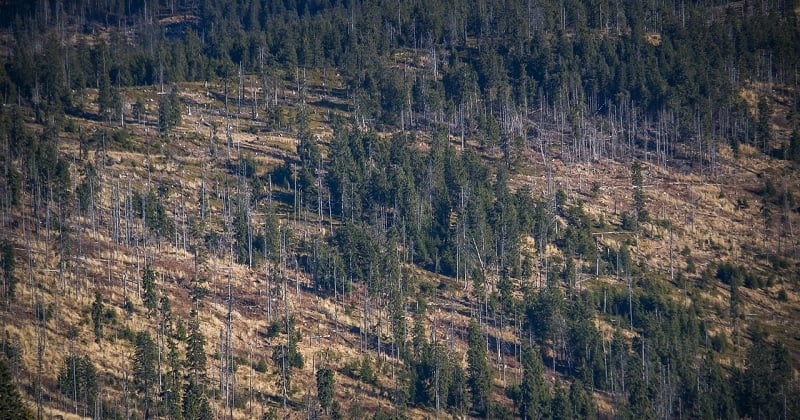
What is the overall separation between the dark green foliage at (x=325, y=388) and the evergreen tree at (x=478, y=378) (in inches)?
695

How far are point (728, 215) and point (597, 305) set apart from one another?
133 feet

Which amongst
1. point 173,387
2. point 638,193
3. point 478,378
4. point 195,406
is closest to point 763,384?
point 478,378

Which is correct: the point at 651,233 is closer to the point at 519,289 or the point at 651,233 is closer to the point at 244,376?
the point at 519,289

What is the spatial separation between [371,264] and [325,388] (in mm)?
29349

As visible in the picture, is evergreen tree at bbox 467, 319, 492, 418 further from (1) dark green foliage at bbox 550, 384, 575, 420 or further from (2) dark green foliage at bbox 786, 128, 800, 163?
(2) dark green foliage at bbox 786, 128, 800, 163

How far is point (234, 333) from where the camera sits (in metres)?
132

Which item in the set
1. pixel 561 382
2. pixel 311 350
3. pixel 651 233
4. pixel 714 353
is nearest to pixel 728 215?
pixel 651 233

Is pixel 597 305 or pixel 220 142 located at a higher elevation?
pixel 220 142

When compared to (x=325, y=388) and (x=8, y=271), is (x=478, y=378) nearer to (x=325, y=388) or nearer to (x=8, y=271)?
(x=325, y=388)

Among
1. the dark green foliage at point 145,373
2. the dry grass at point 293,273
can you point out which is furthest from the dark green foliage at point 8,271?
the dark green foliage at point 145,373

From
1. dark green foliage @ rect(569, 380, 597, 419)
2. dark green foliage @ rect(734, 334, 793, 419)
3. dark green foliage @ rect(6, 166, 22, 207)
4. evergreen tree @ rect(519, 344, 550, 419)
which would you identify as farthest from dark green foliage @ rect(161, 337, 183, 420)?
dark green foliage @ rect(734, 334, 793, 419)

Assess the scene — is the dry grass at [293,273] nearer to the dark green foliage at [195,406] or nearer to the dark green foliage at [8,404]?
the dark green foliage at [195,406]

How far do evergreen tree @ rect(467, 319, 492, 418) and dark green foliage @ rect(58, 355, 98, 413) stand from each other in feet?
143

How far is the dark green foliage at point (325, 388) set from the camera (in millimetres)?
121312
